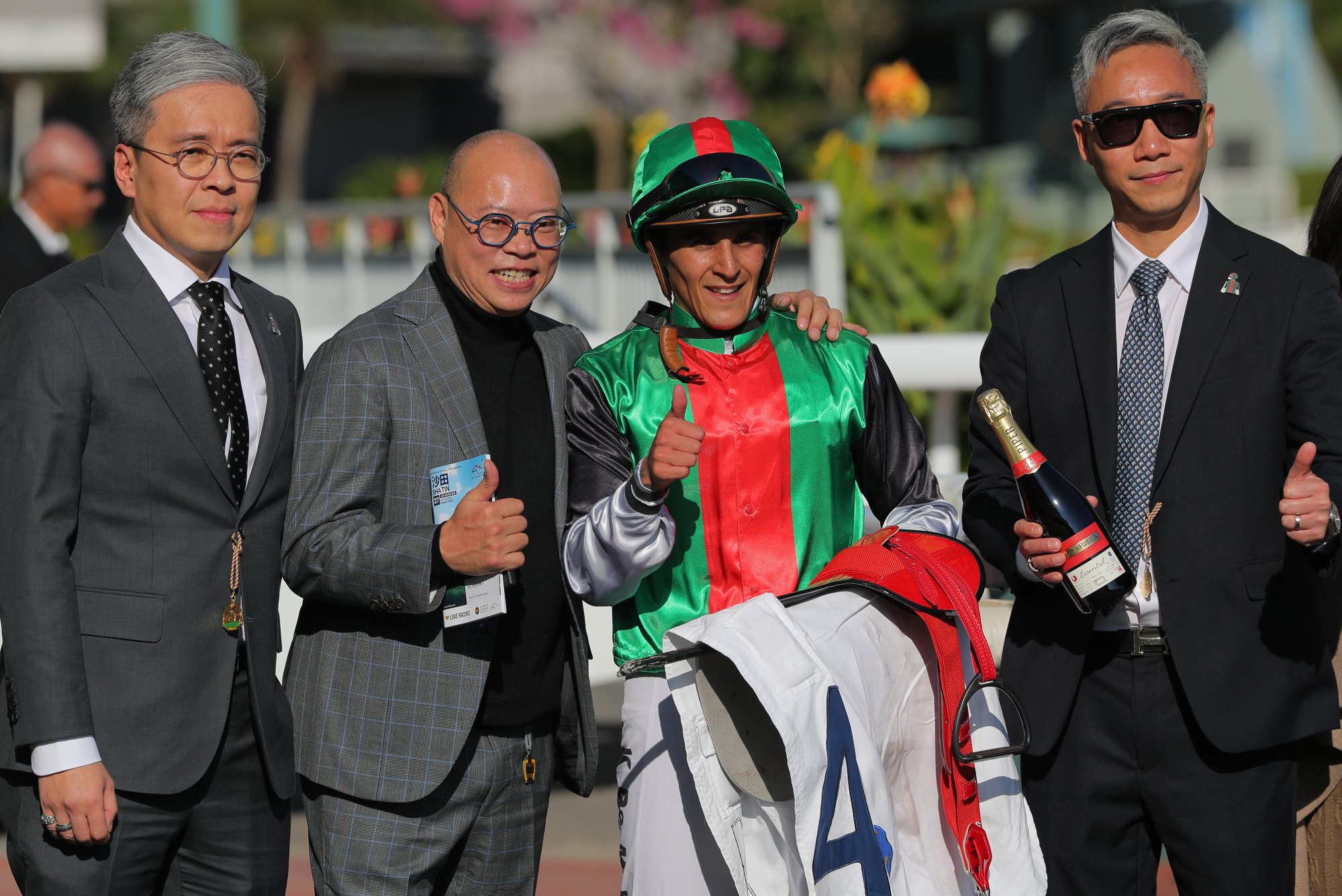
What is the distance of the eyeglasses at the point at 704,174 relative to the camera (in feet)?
10.0

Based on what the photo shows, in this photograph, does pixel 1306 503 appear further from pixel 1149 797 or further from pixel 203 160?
pixel 203 160

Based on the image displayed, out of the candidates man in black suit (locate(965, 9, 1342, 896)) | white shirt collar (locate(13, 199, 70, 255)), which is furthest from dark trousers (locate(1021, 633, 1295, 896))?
white shirt collar (locate(13, 199, 70, 255))

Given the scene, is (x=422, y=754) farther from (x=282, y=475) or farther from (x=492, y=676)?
(x=282, y=475)

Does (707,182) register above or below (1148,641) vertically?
above

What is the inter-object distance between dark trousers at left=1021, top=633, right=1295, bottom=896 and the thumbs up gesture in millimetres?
972

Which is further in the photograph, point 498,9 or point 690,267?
point 498,9

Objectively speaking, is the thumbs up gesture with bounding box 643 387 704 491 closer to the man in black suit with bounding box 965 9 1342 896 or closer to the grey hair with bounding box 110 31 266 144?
the man in black suit with bounding box 965 9 1342 896

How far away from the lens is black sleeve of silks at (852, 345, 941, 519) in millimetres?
3186

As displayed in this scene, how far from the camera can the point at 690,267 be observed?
3.14 meters

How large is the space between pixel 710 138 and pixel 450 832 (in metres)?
1.59

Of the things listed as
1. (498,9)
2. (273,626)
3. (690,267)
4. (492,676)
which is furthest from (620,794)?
(498,9)

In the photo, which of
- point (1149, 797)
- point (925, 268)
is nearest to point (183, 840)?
point (1149, 797)

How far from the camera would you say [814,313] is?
10.7 ft

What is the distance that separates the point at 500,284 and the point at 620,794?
1135 millimetres
